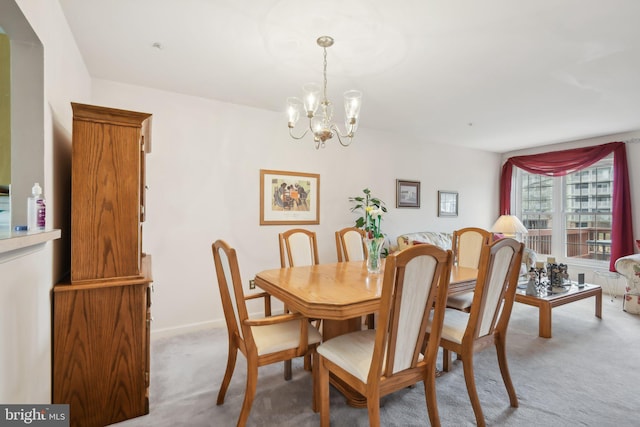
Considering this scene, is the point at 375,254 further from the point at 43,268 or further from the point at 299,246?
the point at 43,268

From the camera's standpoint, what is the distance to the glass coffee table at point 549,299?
9.97ft

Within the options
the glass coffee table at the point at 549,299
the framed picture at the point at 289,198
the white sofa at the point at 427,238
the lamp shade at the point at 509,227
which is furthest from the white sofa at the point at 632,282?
the framed picture at the point at 289,198

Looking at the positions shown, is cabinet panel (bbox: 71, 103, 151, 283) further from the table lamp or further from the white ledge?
the table lamp

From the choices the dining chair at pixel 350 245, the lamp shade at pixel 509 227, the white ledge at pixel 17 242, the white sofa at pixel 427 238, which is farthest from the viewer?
the lamp shade at pixel 509 227

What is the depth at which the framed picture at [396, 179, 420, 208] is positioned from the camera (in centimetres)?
485

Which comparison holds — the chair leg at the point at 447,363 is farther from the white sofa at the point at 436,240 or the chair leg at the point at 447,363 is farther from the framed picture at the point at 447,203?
the framed picture at the point at 447,203

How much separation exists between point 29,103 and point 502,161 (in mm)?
6760

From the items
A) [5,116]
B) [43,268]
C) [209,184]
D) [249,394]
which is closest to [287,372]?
[249,394]

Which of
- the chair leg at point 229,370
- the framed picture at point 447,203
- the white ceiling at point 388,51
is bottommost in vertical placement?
the chair leg at point 229,370

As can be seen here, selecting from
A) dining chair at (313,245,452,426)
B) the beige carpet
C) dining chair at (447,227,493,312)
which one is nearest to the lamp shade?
the beige carpet

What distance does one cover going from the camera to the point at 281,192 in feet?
12.3

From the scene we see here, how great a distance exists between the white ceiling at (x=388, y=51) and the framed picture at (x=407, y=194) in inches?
55.5

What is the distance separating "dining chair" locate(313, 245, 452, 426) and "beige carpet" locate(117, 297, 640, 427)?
17.1 inches

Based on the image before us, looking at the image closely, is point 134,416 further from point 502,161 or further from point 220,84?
point 502,161
